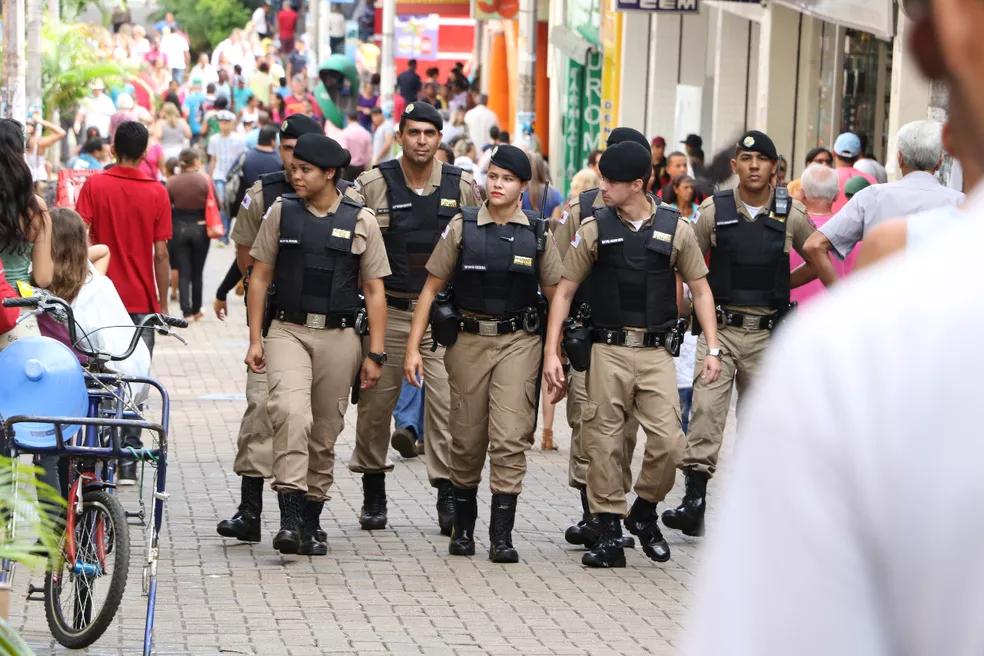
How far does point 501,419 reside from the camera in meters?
8.46

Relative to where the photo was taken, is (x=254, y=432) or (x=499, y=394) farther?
(x=254, y=432)

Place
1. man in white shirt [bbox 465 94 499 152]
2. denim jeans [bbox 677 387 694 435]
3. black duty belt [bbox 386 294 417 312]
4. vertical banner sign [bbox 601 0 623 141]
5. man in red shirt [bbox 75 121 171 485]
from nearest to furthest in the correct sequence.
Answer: black duty belt [bbox 386 294 417 312]
man in red shirt [bbox 75 121 171 485]
denim jeans [bbox 677 387 694 435]
vertical banner sign [bbox 601 0 623 141]
man in white shirt [bbox 465 94 499 152]

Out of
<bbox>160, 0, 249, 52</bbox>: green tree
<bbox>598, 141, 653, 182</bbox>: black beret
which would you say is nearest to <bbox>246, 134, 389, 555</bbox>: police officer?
<bbox>598, 141, 653, 182</bbox>: black beret

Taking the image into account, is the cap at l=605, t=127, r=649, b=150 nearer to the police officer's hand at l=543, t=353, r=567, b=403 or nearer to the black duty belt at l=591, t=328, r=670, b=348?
the black duty belt at l=591, t=328, r=670, b=348

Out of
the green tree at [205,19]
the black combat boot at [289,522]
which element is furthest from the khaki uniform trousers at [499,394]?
the green tree at [205,19]

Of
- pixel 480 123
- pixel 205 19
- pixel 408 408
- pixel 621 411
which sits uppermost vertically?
pixel 205 19

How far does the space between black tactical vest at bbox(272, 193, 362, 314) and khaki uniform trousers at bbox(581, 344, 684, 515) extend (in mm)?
1218

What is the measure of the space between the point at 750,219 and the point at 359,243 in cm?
197

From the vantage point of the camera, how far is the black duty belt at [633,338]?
8367 millimetres

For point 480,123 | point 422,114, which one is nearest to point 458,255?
point 422,114

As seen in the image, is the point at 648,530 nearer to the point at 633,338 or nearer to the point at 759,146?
the point at 633,338

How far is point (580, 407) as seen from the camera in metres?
9.34

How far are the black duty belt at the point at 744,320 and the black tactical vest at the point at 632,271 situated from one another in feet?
2.40

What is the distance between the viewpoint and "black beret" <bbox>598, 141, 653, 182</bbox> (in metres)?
8.28
